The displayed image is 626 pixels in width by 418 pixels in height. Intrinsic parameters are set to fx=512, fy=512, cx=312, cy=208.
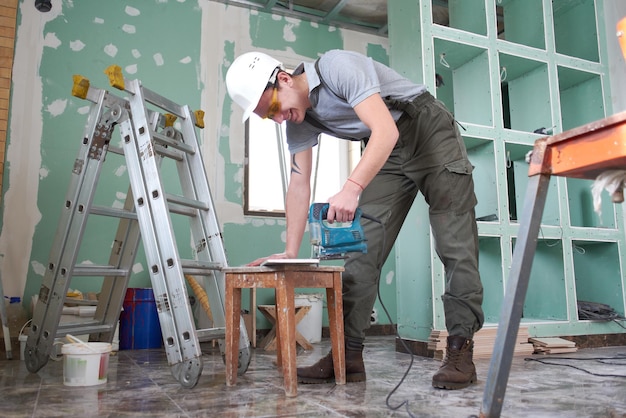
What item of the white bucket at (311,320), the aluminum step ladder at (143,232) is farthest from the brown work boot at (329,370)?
the white bucket at (311,320)

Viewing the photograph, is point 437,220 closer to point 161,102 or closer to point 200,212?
point 200,212

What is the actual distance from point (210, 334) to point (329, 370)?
0.49m

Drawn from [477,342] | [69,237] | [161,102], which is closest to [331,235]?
[161,102]

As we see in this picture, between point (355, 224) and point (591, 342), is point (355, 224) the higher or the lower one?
the higher one

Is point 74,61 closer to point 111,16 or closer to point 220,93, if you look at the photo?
point 111,16

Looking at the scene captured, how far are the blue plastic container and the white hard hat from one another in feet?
6.51

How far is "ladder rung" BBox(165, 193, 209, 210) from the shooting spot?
6.74ft

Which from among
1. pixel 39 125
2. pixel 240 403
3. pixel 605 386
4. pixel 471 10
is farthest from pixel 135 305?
pixel 471 10

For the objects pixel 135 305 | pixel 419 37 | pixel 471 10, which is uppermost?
pixel 471 10

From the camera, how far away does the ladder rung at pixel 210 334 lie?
1945mm

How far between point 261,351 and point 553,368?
1704 millimetres

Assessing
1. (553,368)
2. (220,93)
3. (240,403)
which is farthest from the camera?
(220,93)

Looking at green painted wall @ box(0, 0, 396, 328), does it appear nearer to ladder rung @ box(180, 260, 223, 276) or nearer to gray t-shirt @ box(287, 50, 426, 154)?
ladder rung @ box(180, 260, 223, 276)

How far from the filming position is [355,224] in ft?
5.75
